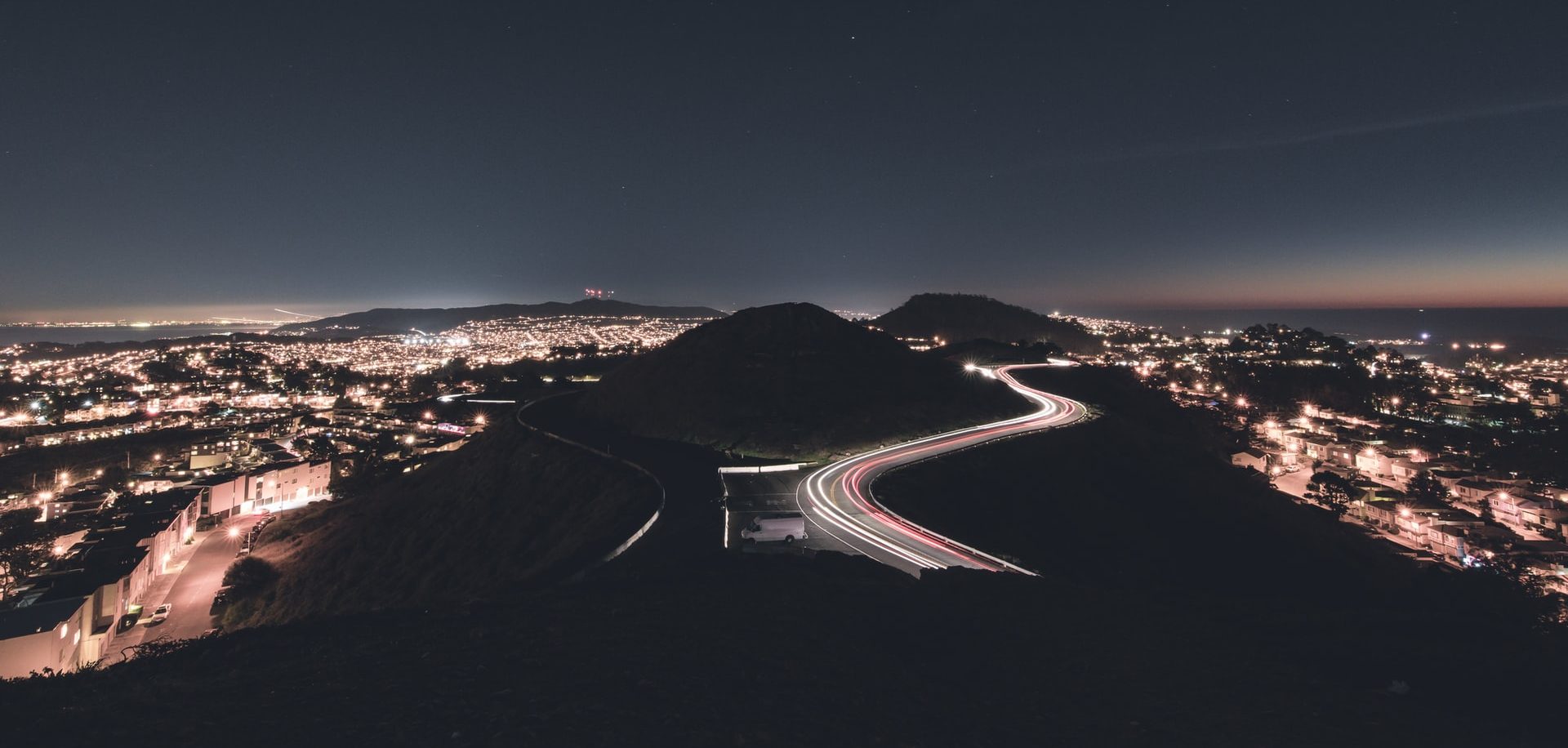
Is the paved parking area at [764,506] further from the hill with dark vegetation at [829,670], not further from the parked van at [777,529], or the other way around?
the hill with dark vegetation at [829,670]

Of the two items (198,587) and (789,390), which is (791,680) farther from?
(198,587)

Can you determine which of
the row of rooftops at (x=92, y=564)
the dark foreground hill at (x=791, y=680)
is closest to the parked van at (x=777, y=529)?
the dark foreground hill at (x=791, y=680)

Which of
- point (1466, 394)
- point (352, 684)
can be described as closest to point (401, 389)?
point (352, 684)

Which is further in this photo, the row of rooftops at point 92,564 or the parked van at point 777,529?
the row of rooftops at point 92,564

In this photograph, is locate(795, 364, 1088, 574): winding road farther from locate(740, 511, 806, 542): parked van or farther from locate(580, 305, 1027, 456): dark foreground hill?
locate(580, 305, 1027, 456): dark foreground hill

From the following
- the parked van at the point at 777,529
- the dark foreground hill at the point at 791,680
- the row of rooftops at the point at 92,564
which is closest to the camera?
the dark foreground hill at the point at 791,680

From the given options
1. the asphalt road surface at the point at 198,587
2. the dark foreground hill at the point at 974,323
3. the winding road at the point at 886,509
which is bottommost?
the asphalt road surface at the point at 198,587

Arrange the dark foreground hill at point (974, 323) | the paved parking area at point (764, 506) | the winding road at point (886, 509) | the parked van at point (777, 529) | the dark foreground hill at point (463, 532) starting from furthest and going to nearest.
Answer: the dark foreground hill at point (974, 323) < the dark foreground hill at point (463, 532) < the parked van at point (777, 529) < the paved parking area at point (764, 506) < the winding road at point (886, 509)
